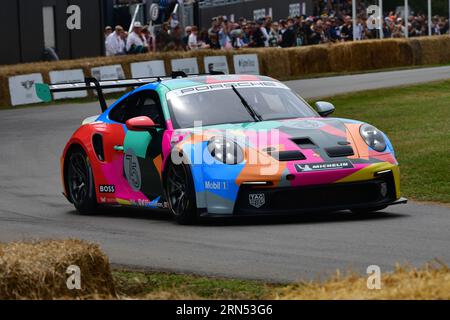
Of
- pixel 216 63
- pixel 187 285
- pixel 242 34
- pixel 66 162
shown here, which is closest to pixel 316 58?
pixel 242 34

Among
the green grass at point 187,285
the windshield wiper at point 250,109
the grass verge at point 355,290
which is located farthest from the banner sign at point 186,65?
the grass verge at point 355,290

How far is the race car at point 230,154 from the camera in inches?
429

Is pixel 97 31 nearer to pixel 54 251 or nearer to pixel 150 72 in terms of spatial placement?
pixel 150 72

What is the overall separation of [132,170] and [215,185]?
1.44 meters

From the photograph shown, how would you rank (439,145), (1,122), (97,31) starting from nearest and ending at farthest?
1. (439,145)
2. (1,122)
3. (97,31)

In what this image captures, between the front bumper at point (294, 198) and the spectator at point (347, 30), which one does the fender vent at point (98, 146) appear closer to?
the front bumper at point (294, 198)

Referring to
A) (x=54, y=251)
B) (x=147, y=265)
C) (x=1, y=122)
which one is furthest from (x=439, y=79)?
(x=54, y=251)

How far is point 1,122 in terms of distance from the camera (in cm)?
2478

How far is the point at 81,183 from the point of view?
513 inches

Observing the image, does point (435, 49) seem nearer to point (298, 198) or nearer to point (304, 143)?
point (304, 143)

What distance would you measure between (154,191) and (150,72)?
66.0ft

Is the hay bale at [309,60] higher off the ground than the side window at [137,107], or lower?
lower

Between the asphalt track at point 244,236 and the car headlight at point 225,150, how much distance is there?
0.60 metres
